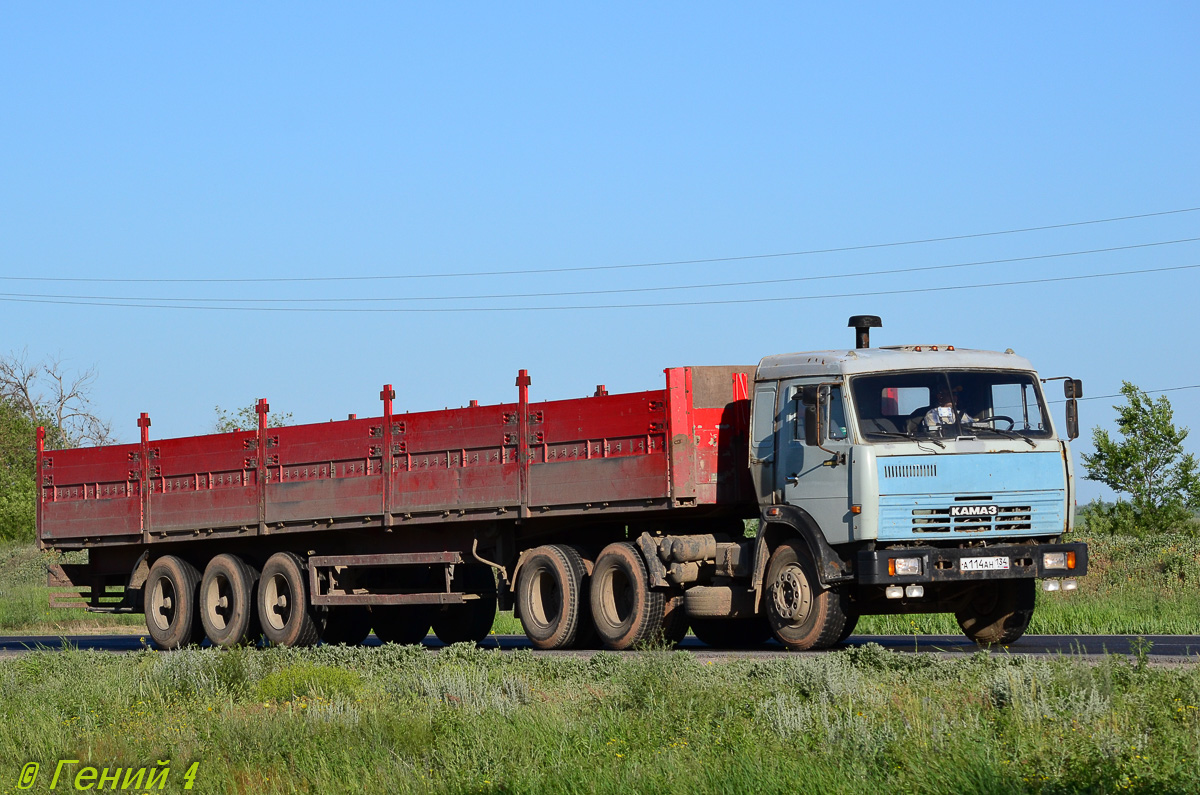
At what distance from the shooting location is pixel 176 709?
38.0 feet

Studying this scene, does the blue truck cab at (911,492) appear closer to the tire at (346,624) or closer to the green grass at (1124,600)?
the green grass at (1124,600)

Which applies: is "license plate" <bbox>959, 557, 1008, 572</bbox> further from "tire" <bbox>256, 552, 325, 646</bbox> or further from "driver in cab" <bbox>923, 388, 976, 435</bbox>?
"tire" <bbox>256, 552, 325, 646</bbox>

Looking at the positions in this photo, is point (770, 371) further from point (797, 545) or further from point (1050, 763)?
point (1050, 763)

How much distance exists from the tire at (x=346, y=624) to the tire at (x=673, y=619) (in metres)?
4.95

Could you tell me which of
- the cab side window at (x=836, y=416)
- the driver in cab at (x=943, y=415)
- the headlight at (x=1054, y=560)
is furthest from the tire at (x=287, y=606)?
the headlight at (x=1054, y=560)

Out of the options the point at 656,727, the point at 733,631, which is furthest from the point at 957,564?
the point at 656,727

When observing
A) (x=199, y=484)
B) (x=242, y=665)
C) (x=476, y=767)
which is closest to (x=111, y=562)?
(x=199, y=484)

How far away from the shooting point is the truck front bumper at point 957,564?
13430 mm

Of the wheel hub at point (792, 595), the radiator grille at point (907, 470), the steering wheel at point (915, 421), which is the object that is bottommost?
the wheel hub at point (792, 595)

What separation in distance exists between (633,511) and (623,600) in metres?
1.14

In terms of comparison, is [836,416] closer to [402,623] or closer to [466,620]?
[466,620]

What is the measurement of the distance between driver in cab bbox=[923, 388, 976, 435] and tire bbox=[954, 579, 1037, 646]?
1.80 metres

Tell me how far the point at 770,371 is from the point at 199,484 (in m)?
9.09

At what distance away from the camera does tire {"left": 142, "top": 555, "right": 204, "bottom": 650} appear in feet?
67.8
